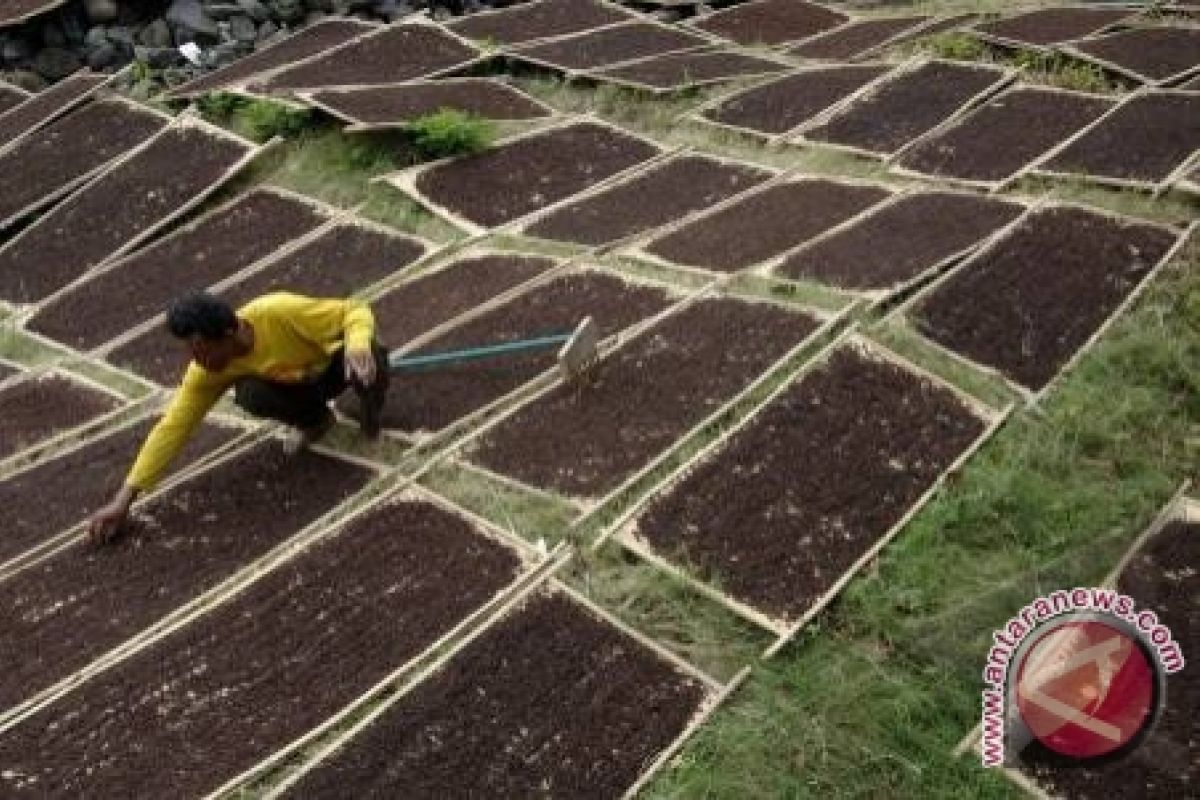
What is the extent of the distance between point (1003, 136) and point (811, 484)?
113 inches

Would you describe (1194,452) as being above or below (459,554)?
below

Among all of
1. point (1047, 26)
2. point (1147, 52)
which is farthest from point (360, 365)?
point (1047, 26)

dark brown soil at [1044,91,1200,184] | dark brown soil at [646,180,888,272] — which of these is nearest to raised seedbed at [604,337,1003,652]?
dark brown soil at [646,180,888,272]

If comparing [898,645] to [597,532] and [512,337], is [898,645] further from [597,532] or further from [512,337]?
[512,337]

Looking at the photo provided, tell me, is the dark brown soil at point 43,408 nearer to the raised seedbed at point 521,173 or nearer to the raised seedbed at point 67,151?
the raised seedbed at point 67,151

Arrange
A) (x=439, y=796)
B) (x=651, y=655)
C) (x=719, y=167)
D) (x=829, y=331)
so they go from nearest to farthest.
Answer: (x=439, y=796)
(x=651, y=655)
(x=829, y=331)
(x=719, y=167)

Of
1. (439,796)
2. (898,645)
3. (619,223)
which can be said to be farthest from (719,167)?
(439,796)

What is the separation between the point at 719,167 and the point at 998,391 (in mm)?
2347

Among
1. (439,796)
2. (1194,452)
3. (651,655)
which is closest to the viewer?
(439,796)

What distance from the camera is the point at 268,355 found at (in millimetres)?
3672

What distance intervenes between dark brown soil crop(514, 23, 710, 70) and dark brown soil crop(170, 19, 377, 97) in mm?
1319

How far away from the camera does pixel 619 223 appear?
217 inches

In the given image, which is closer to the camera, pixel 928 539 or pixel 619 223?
pixel 928 539

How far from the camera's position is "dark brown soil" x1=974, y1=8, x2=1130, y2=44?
7.22m
